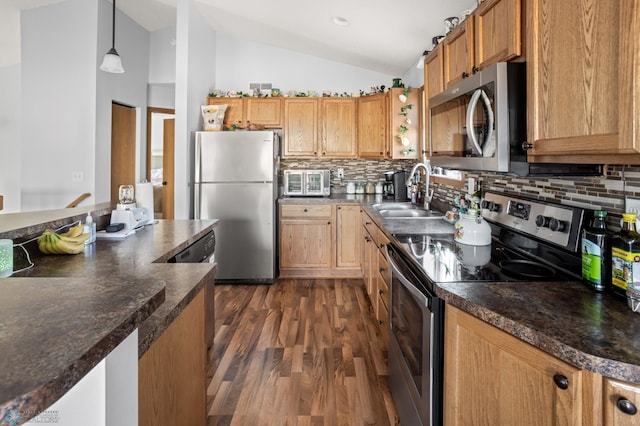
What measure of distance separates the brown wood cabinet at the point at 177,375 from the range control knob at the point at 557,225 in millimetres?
1376

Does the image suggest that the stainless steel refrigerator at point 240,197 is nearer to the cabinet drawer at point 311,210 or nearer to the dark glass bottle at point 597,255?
the cabinet drawer at point 311,210

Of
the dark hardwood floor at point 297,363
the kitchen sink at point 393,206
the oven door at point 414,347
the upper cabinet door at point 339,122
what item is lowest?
the dark hardwood floor at point 297,363

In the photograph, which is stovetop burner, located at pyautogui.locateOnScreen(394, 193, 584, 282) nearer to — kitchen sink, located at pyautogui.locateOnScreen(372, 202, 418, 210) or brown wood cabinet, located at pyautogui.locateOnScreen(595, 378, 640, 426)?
brown wood cabinet, located at pyautogui.locateOnScreen(595, 378, 640, 426)

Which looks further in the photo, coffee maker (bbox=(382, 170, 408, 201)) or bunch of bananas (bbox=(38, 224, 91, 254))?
coffee maker (bbox=(382, 170, 408, 201))

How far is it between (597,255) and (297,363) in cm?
176

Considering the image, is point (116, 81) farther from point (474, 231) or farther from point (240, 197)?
point (474, 231)

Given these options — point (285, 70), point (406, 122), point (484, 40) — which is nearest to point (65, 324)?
point (484, 40)

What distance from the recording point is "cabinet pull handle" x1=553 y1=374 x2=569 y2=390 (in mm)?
836

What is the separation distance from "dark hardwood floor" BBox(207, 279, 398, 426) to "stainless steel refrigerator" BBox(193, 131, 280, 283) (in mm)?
464

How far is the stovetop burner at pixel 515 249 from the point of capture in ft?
4.45

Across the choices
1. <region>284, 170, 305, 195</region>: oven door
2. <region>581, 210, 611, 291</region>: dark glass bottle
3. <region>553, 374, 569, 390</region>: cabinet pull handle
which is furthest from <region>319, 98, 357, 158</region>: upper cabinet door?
<region>553, 374, 569, 390</region>: cabinet pull handle

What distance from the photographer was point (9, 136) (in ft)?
18.0

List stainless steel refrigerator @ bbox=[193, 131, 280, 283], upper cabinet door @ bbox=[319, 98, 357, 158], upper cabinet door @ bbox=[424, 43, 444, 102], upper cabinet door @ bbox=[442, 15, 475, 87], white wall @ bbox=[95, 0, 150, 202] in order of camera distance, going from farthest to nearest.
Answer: upper cabinet door @ bbox=[319, 98, 357, 158] → white wall @ bbox=[95, 0, 150, 202] → stainless steel refrigerator @ bbox=[193, 131, 280, 283] → upper cabinet door @ bbox=[424, 43, 444, 102] → upper cabinet door @ bbox=[442, 15, 475, 87]

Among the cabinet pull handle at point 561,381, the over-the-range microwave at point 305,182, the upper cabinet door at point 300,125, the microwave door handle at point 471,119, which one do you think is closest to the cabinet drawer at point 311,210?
the over-the-range microwave at point 305,182
